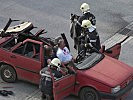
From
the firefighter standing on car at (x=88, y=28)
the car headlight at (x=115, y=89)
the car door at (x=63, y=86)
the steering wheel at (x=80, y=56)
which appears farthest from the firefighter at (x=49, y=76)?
the firefighter standing on car at (x=88, y=28)

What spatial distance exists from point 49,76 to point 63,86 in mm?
435

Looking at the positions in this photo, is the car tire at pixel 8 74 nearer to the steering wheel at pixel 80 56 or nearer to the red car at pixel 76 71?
the red car at pixel 76 71

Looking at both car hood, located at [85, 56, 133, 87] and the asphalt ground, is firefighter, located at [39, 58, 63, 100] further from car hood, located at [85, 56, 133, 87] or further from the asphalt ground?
the asphalt ground

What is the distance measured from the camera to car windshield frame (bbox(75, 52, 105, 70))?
1116 centimetres

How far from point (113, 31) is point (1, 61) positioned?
5.76 m

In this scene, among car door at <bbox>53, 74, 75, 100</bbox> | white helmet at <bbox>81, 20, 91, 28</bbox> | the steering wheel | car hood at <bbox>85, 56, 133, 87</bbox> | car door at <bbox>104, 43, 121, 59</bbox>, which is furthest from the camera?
white helmet at <bbox>81, 20, 91, 28</bbox>

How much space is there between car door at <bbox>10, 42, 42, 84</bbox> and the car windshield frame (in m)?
1.09

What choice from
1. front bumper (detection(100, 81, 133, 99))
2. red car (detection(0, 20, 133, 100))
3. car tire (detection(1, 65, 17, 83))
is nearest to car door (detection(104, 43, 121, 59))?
red car (detection(0, 20, 133, 100))

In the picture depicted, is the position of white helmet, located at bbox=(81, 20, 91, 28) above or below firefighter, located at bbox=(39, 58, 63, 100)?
above

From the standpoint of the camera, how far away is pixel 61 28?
16297 mm

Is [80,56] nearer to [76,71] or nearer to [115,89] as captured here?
[76,71]

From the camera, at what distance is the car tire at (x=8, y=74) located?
11910mm

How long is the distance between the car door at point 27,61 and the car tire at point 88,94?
1318 mm

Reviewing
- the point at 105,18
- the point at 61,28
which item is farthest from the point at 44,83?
the point at 105,18
